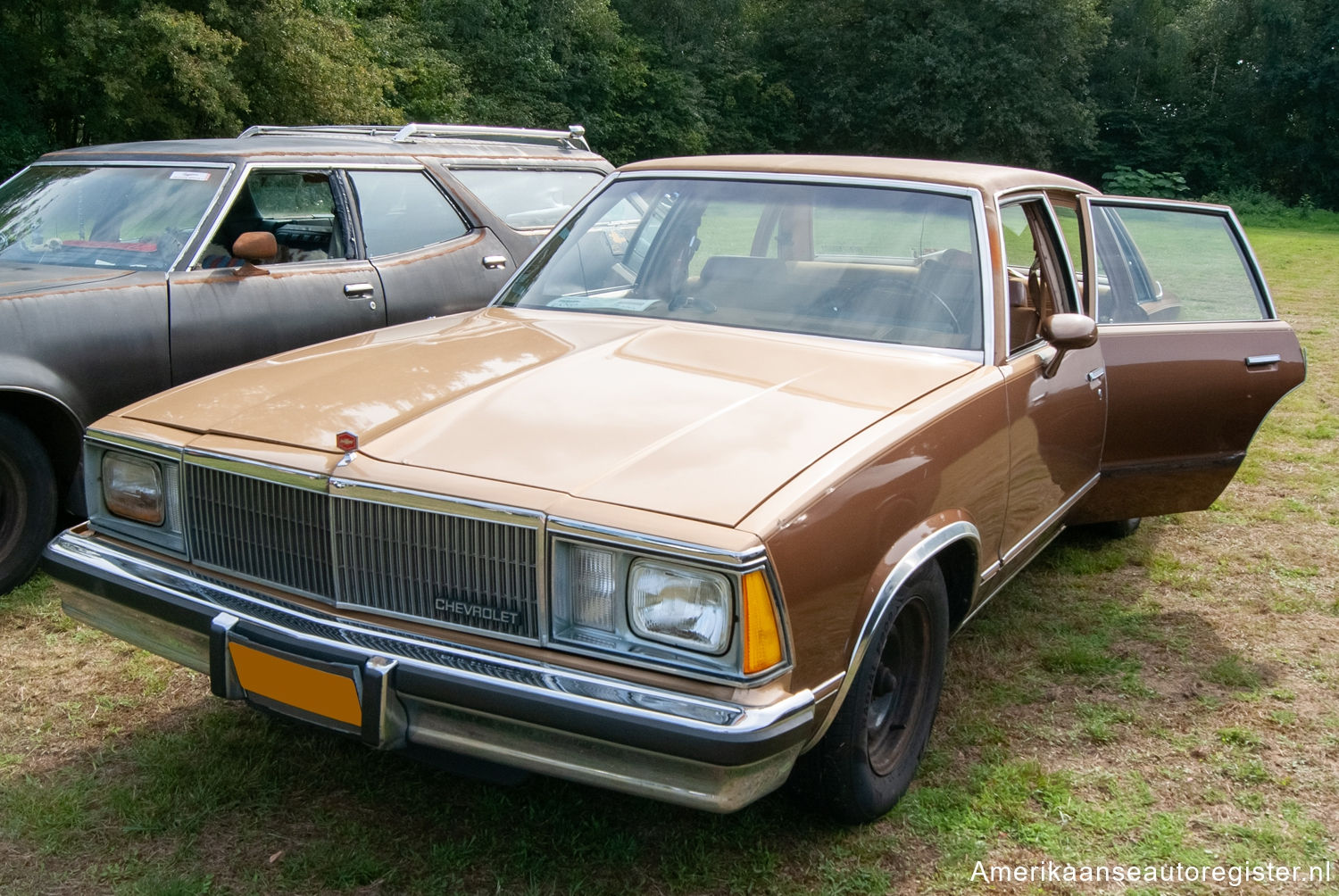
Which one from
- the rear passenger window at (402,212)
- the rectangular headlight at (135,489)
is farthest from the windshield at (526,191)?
the rectangular headlight at (135,489)

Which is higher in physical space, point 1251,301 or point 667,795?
point 1251,301

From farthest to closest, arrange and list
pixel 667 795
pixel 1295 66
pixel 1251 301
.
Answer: pixel 1295 66, pixel 1251 301, pixel 667 795

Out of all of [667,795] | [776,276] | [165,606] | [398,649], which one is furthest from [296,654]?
[776,276]

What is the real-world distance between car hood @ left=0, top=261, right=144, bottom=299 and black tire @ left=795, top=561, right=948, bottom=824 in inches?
131

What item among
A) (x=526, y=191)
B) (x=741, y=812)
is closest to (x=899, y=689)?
(x=741, y=812)

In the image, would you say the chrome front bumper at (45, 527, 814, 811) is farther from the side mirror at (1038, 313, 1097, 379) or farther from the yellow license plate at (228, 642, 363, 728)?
the side mirror at (1038, 313, 1097, 379)

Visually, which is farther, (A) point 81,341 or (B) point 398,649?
(A) point 81,341

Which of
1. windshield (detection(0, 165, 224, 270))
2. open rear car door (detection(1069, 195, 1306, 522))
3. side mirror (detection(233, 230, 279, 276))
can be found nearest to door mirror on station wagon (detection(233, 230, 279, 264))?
side mirror (detection(233, 230, 279, 276))

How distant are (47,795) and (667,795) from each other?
1.77 meters

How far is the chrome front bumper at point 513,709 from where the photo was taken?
84.6 inches

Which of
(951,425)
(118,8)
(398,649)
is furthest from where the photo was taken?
(118,8)

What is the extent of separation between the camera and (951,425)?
2.87 metres

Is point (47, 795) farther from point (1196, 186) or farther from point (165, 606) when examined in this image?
point (1196, 186)

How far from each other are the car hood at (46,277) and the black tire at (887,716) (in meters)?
3.33
